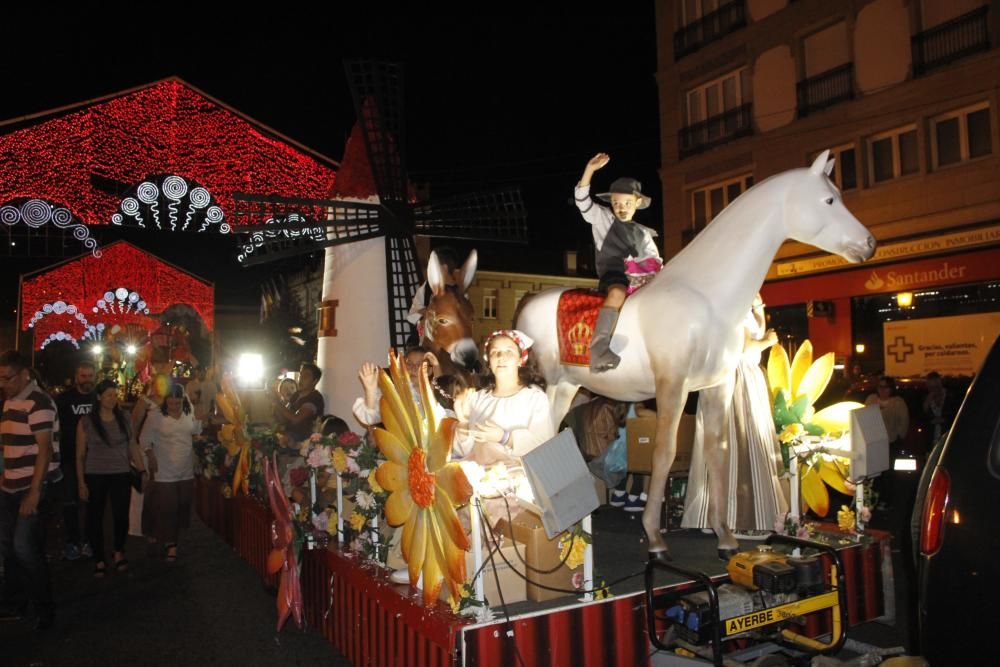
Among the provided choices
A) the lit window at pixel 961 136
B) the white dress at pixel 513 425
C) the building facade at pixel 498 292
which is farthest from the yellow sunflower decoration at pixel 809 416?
the building facade at pixel 498 292

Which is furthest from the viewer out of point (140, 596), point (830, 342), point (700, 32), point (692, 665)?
point (700, 32)

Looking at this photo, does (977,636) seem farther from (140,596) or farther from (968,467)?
(140,596)

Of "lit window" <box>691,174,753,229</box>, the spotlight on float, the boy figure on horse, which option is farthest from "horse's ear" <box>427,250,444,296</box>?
the spotlight on float

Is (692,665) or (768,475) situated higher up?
(768,475)

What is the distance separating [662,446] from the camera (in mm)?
4805

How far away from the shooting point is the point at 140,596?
688 cm

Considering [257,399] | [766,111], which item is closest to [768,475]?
[257,399]

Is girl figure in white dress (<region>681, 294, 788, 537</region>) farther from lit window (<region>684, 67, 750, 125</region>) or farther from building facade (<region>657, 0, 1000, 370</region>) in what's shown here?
lit window (<region>684, 67, 750, 125</region>)

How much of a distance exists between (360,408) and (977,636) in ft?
13.0

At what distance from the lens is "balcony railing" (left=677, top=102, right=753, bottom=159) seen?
18.8 meters

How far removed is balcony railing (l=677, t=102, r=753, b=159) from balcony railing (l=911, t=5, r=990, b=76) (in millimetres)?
4154

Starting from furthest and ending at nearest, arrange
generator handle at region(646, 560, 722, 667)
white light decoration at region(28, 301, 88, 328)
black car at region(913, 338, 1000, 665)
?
1. white light decoration at region(28, 301, 88, 328)
2. generator handle at region(646, 560, 722, 667)
3. black car at region(913, 338, 1000, 665)

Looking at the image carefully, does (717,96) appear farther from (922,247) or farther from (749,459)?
(749,459)

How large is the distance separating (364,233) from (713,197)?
12237mm
